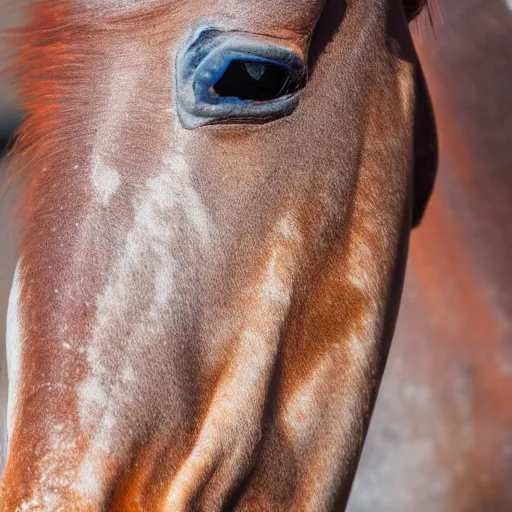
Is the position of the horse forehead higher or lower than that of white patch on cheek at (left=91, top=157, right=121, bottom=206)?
higher

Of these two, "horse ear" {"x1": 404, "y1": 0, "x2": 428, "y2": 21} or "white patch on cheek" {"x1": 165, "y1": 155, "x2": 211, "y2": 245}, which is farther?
"horse ear" {"x1": 404, "y1": 0, "x2": 428, "y2": 21}

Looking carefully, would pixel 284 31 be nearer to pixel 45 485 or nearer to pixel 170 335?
pixel 170 335

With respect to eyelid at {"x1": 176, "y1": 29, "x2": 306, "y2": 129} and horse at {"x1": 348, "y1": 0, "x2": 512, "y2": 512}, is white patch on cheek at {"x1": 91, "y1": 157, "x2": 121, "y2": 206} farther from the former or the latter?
horse at {"x1": 348, "y1": 0, "x2": 512, "y2": 512}

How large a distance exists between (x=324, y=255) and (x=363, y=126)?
0.50 feet

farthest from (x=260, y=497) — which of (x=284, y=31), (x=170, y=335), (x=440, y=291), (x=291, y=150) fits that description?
(x=440, y=291)

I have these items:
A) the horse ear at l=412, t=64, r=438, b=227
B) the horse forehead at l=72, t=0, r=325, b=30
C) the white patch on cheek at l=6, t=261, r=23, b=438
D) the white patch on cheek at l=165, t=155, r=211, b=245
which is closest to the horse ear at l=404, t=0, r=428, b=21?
the horse ear at l=412, t=64, r=438, b=227

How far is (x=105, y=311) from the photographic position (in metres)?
0.77

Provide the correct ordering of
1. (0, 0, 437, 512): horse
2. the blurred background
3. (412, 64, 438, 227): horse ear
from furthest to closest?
the blurred background < (412, 64, 438, 227): horse ear < (0, 0, 437, 512): horse

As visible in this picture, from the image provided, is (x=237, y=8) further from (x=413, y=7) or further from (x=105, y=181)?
(x=413, y=7)

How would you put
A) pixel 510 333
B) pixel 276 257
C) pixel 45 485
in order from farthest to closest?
pixel 510 333 < pixel 276 257 < pixel 45 485

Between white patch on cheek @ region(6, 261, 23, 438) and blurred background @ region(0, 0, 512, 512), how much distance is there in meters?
0.92

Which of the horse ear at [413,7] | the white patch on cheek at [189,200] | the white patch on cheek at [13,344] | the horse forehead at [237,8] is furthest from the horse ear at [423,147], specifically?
the white patch on cheek at [13,344]

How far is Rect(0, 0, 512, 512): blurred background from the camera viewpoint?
156 cm

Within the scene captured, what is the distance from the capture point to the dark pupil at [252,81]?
2.72 feet
